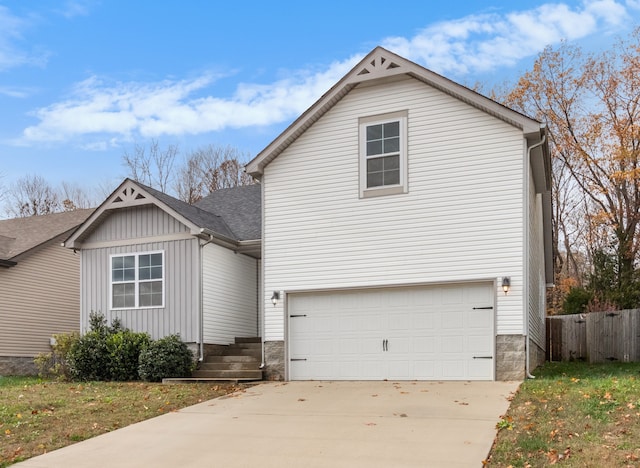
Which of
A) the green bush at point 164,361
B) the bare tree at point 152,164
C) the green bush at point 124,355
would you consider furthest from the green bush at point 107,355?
the bare tree at point 152,164

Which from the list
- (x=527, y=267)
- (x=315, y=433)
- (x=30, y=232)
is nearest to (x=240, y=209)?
(x=527, y=267)

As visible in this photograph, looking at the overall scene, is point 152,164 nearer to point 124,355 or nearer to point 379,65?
point 124,355

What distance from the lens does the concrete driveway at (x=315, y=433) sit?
7.48 metres

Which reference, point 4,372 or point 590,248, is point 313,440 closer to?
point 4,372

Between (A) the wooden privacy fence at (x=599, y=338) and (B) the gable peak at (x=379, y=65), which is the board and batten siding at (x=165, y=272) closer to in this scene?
(B) the gable peak at (x=379, y=65)

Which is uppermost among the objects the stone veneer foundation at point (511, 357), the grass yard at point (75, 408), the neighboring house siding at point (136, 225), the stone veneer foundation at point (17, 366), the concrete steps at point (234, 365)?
the neighboring house siding at point (136, 225)

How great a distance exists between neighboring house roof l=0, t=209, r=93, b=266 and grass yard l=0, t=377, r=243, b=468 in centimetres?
802

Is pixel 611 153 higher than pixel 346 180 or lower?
higher

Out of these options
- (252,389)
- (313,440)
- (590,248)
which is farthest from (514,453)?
(590,248)

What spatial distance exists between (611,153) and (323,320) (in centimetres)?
1960

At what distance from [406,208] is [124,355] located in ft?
24.5

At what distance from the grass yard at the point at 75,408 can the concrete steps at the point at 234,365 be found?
3.33 feet

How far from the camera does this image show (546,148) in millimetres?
14344

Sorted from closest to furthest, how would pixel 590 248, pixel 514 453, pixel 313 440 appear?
pixel 514 453 < pixel 313 440 < pixel 590 248
